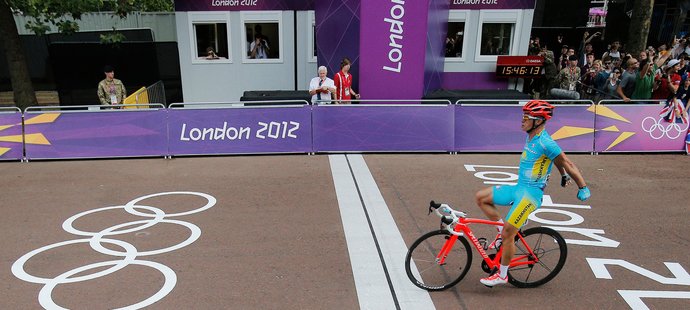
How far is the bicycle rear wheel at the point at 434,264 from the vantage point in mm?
5070

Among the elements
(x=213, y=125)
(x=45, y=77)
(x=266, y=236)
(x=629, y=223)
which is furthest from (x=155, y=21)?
(x=629, y=223)

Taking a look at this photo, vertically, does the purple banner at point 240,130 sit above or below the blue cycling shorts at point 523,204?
below

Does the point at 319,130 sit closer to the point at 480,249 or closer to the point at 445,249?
the point at 445,249

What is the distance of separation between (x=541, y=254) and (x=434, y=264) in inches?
45.5

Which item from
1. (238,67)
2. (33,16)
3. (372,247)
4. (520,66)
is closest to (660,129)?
(520,66)

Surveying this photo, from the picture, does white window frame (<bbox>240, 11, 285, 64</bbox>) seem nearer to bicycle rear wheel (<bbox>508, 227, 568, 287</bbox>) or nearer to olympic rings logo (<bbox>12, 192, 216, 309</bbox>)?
olympic rings logo (<bbox>12, 192, 216, 309</bbox>)

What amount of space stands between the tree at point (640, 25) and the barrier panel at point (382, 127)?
11205 mm

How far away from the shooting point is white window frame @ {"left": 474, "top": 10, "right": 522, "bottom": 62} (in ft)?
48.3

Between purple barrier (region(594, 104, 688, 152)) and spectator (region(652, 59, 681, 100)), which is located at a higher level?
spectator (region(652, 59, 681, 100))

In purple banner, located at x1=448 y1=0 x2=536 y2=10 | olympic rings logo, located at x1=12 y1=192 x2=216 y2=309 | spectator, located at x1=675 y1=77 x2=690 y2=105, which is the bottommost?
olympic rings logo, located at x1=12 y1=192 x2=216 y2=309

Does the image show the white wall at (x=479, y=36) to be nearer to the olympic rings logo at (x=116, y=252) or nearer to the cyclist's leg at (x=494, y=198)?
the olympic rings logo at (x=116, y=252)

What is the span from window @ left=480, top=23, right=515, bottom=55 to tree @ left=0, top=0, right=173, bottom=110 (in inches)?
396

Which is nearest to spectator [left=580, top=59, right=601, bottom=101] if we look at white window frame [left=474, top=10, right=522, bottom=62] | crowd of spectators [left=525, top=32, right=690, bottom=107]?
crowd of spectators [left=525, top=32, right=690, bottom=107]

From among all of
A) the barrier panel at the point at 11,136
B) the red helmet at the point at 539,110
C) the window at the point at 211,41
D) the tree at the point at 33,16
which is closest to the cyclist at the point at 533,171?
the red helmet at the point at 539,110
